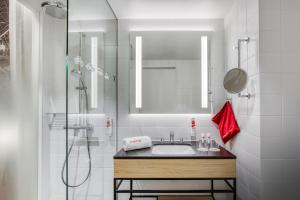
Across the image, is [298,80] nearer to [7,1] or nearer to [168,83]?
[168,83]

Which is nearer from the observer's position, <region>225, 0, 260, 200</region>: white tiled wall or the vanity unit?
<region>225, 0, 260, 200</region>: white tiled wall

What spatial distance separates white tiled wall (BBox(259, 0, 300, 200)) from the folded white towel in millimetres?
989

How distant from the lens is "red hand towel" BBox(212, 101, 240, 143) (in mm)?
2023

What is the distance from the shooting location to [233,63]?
7.04 ft

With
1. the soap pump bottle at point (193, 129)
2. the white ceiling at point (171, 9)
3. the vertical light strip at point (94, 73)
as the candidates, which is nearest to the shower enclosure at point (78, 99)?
the vertical light strip at point (94, 73)

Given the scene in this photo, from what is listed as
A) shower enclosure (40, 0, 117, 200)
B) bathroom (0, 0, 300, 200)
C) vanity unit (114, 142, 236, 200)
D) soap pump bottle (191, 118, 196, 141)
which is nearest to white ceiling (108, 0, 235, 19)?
bathroom (0, 0, 300, 200)

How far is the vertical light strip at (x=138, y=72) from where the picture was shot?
7.87ft

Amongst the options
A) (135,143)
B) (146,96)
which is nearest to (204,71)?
(146,96)

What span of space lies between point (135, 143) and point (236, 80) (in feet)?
3.45

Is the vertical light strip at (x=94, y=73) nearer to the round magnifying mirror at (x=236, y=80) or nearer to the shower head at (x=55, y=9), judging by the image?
the shower head at (x=55, y=9)

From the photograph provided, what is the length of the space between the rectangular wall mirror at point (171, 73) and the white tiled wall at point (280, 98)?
Answer: 2.82ft

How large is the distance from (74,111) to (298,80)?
1.54 m

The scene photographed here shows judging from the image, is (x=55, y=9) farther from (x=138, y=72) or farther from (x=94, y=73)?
(x=138, y=72)

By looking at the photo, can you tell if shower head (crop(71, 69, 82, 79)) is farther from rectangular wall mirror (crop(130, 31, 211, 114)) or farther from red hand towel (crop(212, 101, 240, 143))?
red hand towel (crop(212, 101, 240, 143))
